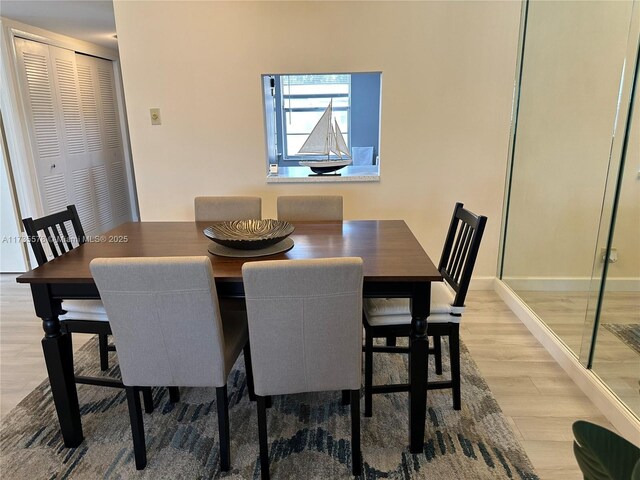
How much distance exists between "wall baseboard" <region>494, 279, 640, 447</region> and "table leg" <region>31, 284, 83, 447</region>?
7.52ft

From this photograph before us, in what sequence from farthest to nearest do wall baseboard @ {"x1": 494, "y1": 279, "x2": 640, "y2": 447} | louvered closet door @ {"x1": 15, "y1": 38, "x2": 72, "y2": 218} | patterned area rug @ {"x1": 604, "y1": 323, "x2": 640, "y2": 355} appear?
1. louvered closet door @ {"x1": 15, "y1": 38, "x2": 72, "y2": 218}
2. patterned area rug @ {"x1": 604, "y1": 323, "x2": 640, "y2": 355}
3. wall baseboard @ {"x1": 494, "y1": 279, "x2": 640, "y2": 447}

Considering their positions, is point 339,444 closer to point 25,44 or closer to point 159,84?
point 159,84

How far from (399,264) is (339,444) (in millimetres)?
805

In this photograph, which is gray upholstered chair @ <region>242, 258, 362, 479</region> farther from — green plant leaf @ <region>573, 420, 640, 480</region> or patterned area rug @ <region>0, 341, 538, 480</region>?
green plant leaf @ <region>573, 420, 640, 480</region>

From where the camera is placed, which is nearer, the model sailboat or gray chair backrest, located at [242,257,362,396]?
gray chair backrest, located at [242,257,362,396]

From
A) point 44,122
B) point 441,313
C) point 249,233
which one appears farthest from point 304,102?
point 441,313

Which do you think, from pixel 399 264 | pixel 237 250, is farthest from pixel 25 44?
pixel 399 264

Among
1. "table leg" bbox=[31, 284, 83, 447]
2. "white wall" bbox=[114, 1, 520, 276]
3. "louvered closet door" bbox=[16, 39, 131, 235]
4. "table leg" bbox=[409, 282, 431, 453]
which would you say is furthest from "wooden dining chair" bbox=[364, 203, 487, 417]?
"louvered closet door" bbox=[16, 39, 131, 235]

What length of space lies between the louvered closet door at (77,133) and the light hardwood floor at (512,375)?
1.32 meters

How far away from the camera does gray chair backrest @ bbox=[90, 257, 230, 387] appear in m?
1.39

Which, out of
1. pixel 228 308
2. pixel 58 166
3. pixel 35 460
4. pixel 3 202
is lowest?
pixel 35 460

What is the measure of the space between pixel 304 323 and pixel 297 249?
0.52 meters

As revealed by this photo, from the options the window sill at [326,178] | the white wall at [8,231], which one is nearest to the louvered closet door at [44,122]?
the white wall at [8,231]

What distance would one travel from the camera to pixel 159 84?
10.5 ft
